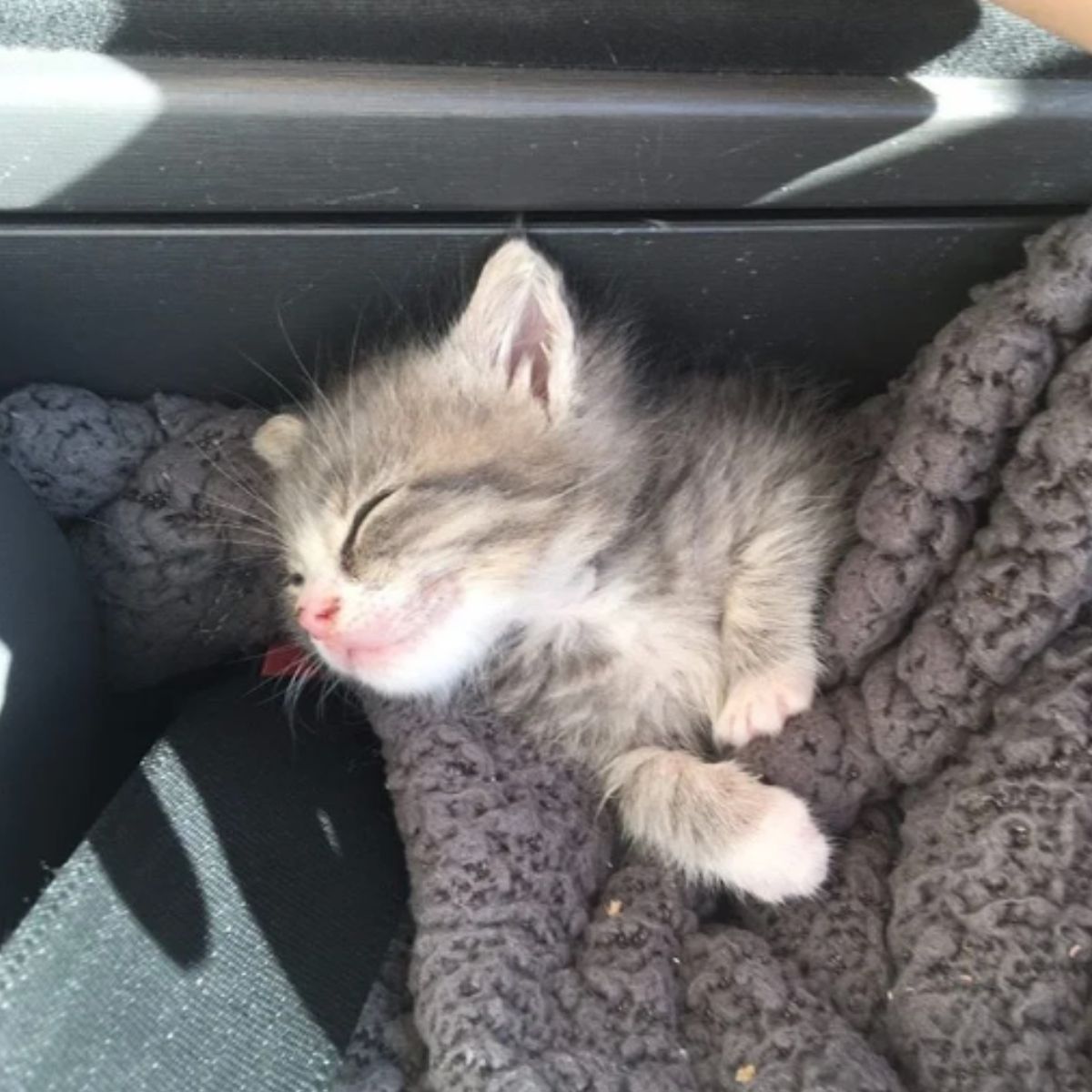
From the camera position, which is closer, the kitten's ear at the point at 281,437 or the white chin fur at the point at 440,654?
the white chin fur at the point at 440,654

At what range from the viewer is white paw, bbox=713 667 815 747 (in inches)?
51.1

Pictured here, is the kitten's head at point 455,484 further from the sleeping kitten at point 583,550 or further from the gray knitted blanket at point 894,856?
the gray knitted blanket at point 894,856

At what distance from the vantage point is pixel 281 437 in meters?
1.37

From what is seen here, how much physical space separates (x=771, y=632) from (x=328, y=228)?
1.93 feet

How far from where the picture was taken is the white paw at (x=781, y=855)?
4.03ft

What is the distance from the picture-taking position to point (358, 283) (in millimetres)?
1245

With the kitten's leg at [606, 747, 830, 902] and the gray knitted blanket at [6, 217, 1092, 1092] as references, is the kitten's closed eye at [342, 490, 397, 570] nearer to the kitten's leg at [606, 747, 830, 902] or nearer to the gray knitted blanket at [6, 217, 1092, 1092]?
the gray knitted blanket at [6, 217, 1092, 1092]

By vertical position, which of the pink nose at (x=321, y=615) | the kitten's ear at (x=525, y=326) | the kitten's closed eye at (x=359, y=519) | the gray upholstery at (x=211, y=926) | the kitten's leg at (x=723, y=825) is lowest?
the gray upholstery at (x=211, y=926)

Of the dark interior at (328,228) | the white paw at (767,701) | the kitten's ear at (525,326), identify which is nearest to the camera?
the dark interior at (328,228)

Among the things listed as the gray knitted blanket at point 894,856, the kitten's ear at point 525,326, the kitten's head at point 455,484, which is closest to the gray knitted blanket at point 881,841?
the gray knitted blanket at point 894,856

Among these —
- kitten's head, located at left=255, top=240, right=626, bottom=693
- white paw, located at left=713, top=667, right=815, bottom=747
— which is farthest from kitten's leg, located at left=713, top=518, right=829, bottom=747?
kitten's head, located at left=255, top=240, right=626, bottom=693

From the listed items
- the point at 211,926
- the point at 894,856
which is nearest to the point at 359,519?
the point at 211,926

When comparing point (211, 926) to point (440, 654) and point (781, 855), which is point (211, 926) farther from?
point (781, 855)

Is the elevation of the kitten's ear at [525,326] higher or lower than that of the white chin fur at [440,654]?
higher
